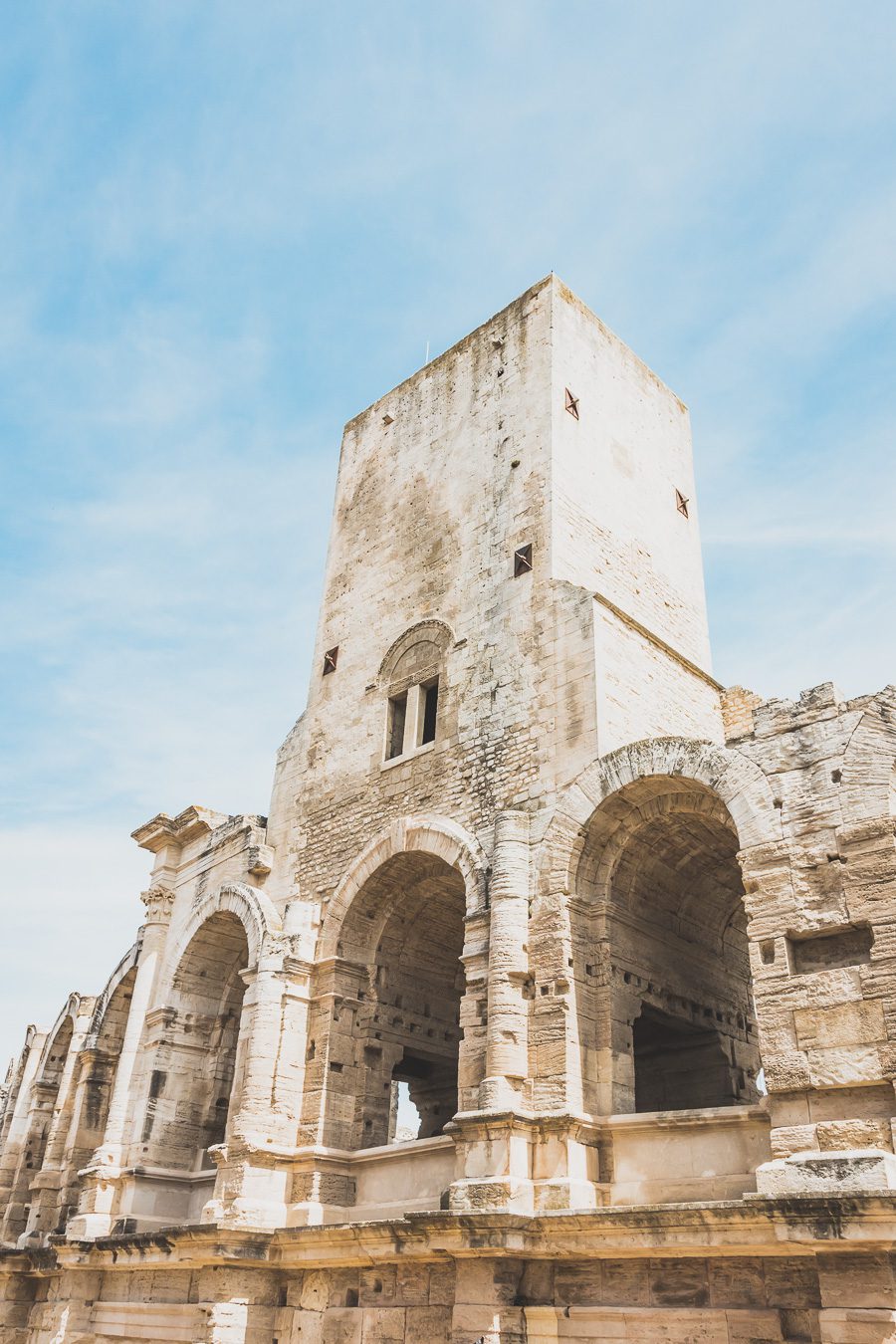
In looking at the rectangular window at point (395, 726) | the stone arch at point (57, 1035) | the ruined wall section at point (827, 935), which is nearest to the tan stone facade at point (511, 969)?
the ruined wall section at point (827, 935)

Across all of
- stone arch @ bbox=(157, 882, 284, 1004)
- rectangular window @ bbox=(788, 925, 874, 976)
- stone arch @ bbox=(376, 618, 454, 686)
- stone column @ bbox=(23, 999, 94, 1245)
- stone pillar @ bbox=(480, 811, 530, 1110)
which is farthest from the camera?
stone column @ bbox=(23, 999, 94, 1245)

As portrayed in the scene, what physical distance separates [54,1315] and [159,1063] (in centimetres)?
325

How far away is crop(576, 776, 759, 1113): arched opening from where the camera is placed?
404 inches

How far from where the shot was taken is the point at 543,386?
14383 millimetres

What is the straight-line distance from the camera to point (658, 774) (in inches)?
397

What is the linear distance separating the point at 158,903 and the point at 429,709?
5.79 meters

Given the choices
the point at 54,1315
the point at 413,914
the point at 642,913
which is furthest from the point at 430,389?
the point at 54,1315

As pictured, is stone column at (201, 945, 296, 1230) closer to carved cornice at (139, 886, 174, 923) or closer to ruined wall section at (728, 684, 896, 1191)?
carved cornice at (139, 886, 174, 923)

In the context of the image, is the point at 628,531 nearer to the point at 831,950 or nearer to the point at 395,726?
the point at 395,726

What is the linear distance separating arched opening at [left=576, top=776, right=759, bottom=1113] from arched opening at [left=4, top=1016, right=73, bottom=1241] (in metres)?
11.4

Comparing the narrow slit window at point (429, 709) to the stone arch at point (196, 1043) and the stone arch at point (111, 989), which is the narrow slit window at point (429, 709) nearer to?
the stone arch at point (196, 1043)

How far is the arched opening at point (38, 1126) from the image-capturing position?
735 inches

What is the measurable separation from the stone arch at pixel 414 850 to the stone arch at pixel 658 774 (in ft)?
2.75

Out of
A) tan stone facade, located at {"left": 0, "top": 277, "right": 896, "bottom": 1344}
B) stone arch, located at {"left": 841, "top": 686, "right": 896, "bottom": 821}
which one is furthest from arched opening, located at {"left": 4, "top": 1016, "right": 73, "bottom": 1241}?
stone arch, located at {"left": 841, "top": 686, "right": 896, "bottom": 821}
